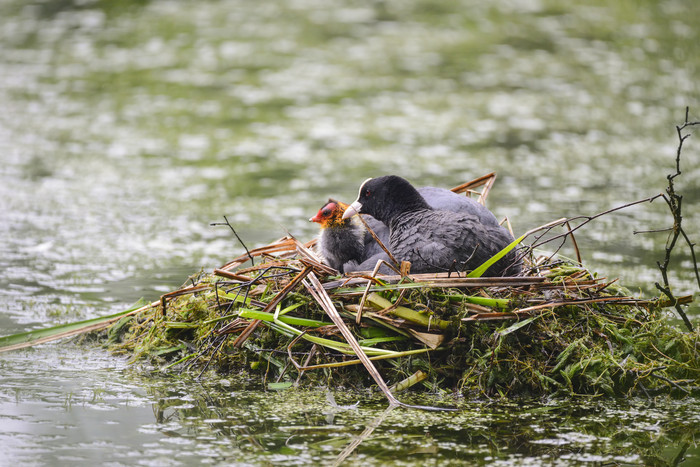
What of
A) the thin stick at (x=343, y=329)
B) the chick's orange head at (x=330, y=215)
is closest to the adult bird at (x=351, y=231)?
the chick's orange head at (x=330, y=215)

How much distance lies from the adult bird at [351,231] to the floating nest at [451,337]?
0.34 meters

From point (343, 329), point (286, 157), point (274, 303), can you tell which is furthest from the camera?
point (286, 157)

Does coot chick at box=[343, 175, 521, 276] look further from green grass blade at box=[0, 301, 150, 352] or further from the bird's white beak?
green grass blade at box=[0, 301, 150, 352]

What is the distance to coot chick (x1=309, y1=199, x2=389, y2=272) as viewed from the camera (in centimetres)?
456

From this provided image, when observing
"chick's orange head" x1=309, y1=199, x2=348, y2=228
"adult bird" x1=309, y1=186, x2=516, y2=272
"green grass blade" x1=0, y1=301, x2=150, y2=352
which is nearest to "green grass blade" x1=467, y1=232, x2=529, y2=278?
"adult bird" x1=309, y1=186, x2=516, y2=272

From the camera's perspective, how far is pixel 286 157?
885 cm

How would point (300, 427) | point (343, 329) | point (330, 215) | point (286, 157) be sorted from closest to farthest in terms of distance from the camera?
point (300, 427) → point (343, 329) → point (330, 215) → point (286, 157)

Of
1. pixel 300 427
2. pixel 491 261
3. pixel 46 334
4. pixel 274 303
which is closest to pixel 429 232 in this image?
pixel 491 261

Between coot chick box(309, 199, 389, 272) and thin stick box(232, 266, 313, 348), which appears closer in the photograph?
thin stick box(232, 266, 313, 348)

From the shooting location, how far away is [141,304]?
4.78m

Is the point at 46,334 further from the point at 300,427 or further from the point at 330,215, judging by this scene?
the point at 300,427

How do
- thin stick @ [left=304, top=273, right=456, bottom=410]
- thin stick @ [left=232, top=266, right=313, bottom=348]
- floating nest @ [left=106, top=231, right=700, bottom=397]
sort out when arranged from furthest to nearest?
thin stick @ [left=232, top=266, right=313, bottom=348], floating nest @ [left=106, top=231, right=700, bottom=397], thin stick @ [left=304, top=273, right=456, bottom=410]

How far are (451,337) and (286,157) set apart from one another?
5186 mm

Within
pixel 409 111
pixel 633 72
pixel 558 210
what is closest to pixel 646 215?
pixel 558 210
